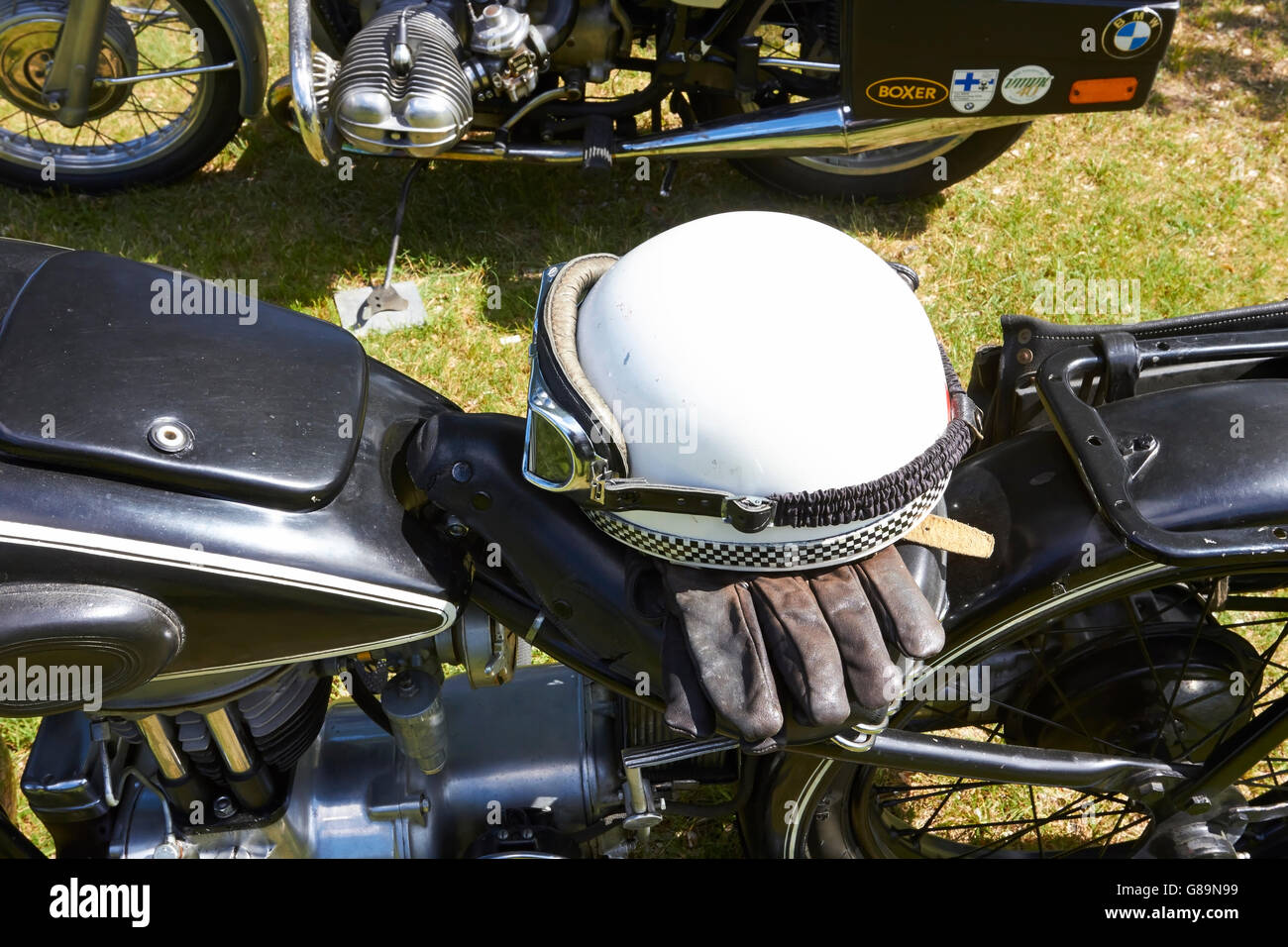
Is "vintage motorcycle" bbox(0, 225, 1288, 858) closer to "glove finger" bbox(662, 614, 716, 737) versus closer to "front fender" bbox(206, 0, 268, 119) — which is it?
"glove finger" bbox(662, 614, 716, 737)

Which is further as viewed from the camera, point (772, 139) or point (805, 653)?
point (772, 139)

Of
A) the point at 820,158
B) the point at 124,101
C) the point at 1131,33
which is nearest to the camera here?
the point at 1131,33

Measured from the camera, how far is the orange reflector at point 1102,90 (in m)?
2.90

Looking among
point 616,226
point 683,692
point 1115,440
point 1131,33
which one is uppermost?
point 1131,33

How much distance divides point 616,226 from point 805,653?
2579mm

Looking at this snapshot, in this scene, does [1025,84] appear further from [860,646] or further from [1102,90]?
[860,646]

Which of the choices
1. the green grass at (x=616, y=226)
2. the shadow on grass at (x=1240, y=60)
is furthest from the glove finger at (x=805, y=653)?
the shadow on grass at (x=1240, y=60)

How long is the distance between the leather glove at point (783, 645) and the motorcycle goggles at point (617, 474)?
0.11m

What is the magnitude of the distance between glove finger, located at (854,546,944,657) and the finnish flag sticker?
6.51ft

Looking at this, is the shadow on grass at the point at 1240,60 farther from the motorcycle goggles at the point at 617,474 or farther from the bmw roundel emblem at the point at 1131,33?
the motorcycle goggles at the point at 617,474

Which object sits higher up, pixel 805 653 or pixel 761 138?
pixel 761 138

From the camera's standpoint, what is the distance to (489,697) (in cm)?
182

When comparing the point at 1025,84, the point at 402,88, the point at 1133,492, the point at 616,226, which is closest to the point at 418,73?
the point at 402,88

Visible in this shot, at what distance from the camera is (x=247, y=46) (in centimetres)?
331
